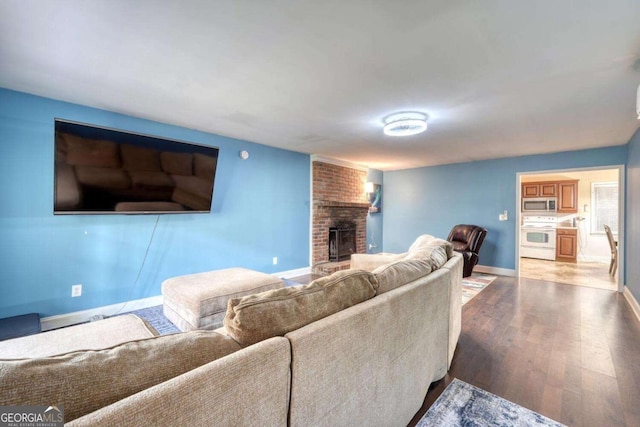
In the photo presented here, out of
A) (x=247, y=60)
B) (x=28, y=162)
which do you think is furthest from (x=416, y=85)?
(x=28, y=162)

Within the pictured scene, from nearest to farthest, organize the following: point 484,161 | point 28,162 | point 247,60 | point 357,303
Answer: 1. point 357,303
2. point 247,60
3. point 28,162
4. point 484,161

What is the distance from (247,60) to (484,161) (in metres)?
5.10

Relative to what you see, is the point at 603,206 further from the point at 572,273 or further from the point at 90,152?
the point at 90,152

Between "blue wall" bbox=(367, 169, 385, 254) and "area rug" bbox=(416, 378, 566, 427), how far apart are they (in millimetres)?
4840

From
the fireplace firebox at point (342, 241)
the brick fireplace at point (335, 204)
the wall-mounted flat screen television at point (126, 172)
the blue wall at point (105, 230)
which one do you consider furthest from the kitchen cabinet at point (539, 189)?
the wall-mounted flat screen television at point (126, 172)

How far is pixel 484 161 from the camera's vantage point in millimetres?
5457

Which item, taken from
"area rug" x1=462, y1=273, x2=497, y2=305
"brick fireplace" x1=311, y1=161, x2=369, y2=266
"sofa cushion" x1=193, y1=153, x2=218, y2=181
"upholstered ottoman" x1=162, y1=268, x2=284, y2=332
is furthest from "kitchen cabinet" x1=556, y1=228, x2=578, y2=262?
"sofa cushion" x1=193, y1=153, x2=218, y2=181

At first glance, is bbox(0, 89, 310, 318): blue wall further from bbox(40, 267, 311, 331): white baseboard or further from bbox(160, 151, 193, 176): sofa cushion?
bbox(160, 151, 193, 176): sofa cushion

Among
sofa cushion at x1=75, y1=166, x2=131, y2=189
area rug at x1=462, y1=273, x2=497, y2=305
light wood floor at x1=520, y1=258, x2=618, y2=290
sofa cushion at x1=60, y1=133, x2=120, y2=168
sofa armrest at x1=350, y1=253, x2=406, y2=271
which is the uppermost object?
sofa cushion at x1=60, y1=133, x2=120, y2=168

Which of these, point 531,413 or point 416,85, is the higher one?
point 416,85

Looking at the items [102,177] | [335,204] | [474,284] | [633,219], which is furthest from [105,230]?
[633,219]

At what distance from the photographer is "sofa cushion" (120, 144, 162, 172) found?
→ 2.81 m

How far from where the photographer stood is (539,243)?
676 cm

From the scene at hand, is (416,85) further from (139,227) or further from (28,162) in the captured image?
(28,162)
